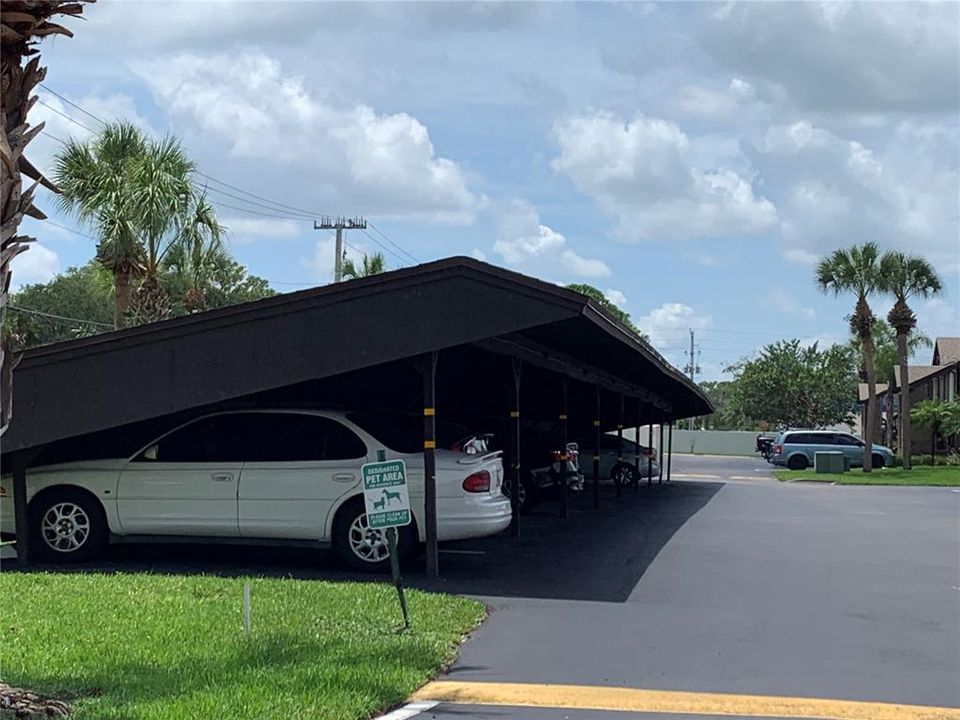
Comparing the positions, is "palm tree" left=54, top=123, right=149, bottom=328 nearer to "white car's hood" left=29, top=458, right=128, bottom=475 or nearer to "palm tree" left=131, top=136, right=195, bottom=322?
"palm tree" left=131, top=136, right=195, bottom=322

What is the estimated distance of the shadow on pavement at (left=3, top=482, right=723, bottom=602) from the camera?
37.8ft

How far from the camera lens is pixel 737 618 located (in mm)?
10219

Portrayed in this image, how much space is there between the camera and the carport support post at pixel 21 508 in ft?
39.6

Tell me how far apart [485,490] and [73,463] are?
433 cm

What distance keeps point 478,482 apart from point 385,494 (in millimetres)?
3386

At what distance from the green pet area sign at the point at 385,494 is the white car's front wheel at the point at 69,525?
4.72 metres

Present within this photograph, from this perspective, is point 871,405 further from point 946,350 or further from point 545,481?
point 545,481

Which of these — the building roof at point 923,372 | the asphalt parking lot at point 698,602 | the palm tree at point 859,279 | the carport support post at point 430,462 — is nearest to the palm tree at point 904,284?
the palm tree at point 859,279

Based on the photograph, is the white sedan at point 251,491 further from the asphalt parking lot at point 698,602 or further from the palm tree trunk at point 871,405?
the palm tree trunk at point 871,405

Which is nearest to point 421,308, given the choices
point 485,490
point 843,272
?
point 485,490

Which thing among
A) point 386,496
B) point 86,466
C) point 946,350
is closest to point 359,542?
point 86,466

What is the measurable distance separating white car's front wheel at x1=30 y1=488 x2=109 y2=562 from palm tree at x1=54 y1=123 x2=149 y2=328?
27.1 feet

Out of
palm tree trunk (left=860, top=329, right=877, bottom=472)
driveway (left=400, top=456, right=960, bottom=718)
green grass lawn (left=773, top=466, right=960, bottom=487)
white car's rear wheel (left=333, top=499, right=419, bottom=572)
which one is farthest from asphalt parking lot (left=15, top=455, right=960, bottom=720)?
palm tree trunk (left=860, top=329, right=877, bottom=472)

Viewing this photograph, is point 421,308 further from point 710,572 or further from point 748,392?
→ point 748,392
